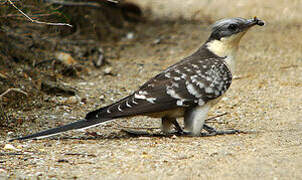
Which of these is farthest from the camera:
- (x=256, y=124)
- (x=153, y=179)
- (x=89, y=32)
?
(x=89, y=32)

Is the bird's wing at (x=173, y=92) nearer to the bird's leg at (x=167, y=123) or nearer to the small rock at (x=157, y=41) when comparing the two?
the bird's leg at (x=167, y=123)

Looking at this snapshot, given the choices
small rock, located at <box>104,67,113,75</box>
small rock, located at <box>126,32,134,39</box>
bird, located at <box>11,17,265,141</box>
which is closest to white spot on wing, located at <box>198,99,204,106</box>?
bird, located at <box>11,17,265,141</box>

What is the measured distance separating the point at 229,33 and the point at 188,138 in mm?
1404

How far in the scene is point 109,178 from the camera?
11.2 feet

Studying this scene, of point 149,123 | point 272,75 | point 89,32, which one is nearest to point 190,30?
point 89,32

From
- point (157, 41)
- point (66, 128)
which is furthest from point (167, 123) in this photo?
point (157, 41)

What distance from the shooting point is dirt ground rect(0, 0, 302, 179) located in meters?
3.59

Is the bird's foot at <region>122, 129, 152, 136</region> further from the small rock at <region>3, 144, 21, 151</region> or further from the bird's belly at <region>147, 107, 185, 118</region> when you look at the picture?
the small rock at <region>3, 144, 21, 151</region>

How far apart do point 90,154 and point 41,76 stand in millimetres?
3296

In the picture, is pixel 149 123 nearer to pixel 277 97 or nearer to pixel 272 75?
pixel 277 97

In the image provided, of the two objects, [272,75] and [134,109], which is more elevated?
[272,75]

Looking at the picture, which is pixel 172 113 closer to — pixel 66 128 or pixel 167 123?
pixel 167 123

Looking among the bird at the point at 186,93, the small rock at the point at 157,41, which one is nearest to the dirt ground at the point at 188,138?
the small rock at the point at 157,41

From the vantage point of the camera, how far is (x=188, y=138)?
15.6 feet
